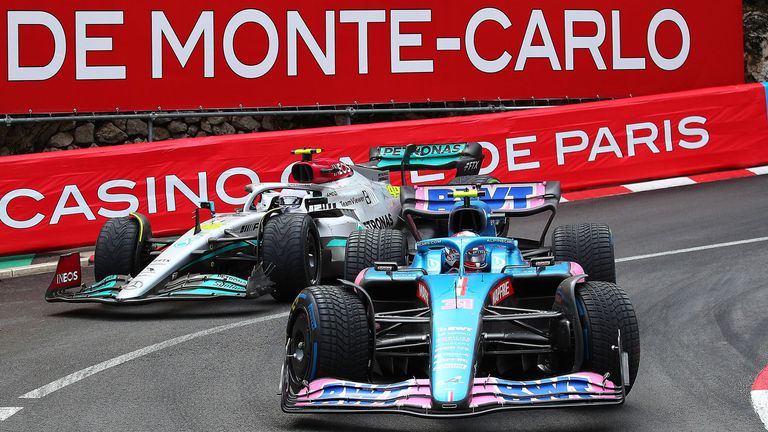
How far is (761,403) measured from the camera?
7520mm

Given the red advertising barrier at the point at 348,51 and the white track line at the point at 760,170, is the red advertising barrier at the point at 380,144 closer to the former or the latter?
the white track line at the point at 760,170

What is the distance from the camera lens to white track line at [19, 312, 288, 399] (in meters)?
8.55

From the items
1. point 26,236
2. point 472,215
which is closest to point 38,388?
point 472,215

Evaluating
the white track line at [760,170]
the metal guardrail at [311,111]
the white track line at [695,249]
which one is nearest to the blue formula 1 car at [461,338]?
the white track line at [695,249]

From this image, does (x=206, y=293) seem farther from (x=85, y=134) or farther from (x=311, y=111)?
(x=85, y=134)

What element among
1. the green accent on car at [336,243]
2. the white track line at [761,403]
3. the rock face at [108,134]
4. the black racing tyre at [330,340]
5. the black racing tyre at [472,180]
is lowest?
the white track line at [761,403]

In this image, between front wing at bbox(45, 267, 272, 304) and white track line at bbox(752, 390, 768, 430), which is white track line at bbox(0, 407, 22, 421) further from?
white track line at bbox(752, 390, 768, 430)

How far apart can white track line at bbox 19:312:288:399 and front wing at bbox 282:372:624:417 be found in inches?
90.6

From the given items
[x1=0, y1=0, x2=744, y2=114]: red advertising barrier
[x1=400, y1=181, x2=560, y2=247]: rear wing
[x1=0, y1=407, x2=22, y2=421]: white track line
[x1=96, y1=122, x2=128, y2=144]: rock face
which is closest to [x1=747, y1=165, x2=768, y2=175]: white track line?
[x1=0, y1=0, x2=744, y2=114]: red advertising barrier

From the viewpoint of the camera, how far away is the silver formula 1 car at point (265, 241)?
1107 cm

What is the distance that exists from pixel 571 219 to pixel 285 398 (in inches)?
365

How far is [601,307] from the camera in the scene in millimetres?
7398

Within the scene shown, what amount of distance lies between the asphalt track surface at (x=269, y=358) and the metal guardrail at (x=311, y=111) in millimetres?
3949

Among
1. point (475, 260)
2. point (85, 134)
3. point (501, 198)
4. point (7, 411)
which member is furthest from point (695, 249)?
point (85, 134)
